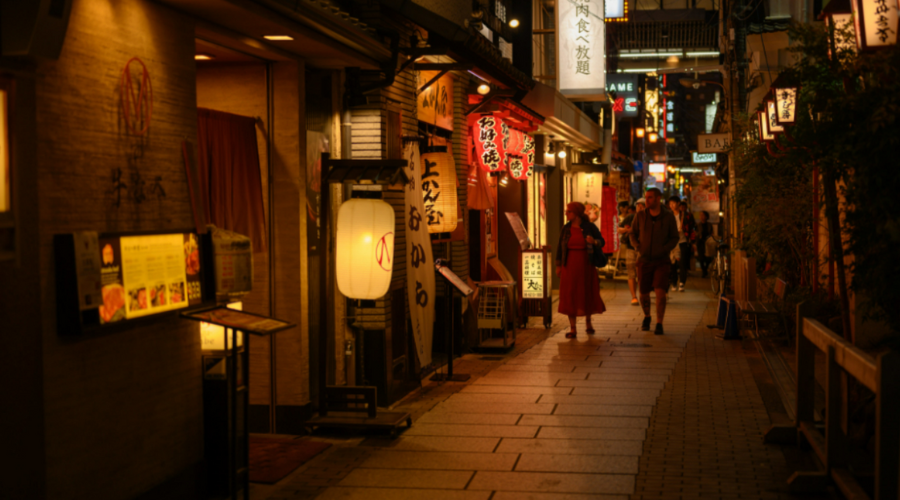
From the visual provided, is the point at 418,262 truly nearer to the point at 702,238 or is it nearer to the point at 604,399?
the point at 604,399

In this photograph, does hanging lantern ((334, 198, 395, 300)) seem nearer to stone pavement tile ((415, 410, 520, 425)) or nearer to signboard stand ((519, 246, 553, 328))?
stone pavement tile ((415, 410, 520, 425))

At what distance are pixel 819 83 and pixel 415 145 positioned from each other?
4.59 m

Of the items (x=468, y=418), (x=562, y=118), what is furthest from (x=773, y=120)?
(x=562, y=118)

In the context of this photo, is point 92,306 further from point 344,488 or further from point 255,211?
point 255,211

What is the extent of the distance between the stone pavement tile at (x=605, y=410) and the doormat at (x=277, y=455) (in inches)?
107

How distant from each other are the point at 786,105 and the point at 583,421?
5109 mm

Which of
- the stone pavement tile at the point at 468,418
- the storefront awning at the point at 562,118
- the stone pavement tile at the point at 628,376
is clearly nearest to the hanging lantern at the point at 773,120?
the stone pavement tile at the point at 628,376

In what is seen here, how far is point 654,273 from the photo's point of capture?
1502 centimetres

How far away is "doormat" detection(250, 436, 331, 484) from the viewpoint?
23.5 feet

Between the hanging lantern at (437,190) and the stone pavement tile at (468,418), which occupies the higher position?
the hanging lantern at (437,190)

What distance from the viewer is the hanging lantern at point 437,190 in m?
11.1

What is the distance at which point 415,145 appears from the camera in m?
10.3

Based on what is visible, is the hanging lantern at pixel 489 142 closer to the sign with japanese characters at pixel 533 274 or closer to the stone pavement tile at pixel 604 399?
the sign with japanese characters at pixel 533 274

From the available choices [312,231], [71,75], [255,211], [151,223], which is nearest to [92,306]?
[151,223]
